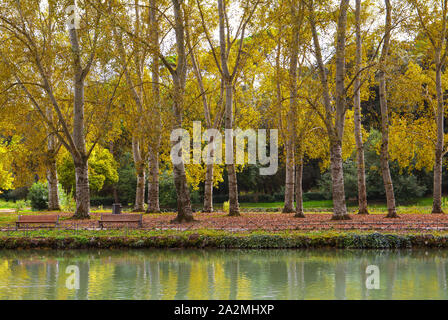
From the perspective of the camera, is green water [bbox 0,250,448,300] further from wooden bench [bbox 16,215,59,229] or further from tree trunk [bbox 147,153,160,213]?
tree trunk [bbox 147,153,160,213]

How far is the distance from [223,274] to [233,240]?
4.16 metres

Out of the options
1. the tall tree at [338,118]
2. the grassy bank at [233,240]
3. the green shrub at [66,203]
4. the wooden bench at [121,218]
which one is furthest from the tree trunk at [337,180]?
the green shrub at [66,203]

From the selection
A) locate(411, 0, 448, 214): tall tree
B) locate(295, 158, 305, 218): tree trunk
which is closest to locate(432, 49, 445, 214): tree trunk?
locate(411, 0, 448, 214): tall tree

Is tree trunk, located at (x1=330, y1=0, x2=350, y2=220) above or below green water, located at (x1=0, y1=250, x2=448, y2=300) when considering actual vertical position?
above

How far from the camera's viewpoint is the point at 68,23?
24.5m

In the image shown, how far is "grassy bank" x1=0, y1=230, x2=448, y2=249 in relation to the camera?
50.1 feet

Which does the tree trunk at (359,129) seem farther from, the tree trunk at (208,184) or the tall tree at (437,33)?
the tree trunk at (208,184)

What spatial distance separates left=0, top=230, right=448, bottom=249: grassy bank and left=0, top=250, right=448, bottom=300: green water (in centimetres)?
45

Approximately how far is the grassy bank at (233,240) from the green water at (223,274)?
0.45m

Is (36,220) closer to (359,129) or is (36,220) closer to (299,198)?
(299,198)

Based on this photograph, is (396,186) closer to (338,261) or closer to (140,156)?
(140,156)

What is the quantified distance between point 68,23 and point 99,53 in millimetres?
3209

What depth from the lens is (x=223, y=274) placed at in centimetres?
1153
